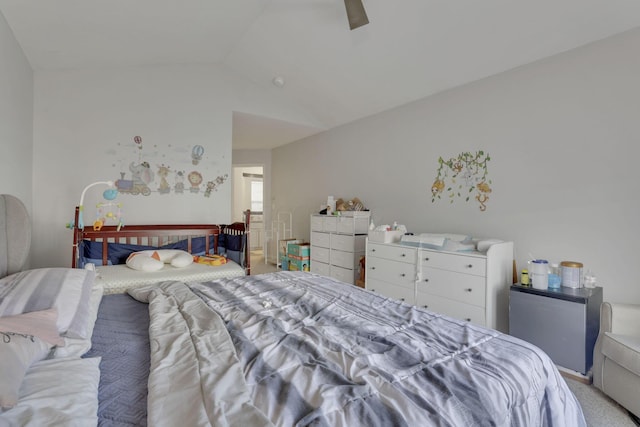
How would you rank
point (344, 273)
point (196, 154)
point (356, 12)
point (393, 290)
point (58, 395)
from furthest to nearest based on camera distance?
point (344, 273)
point (196, 154)
point (393, 290)
point (356, 12)
point (58, 395)

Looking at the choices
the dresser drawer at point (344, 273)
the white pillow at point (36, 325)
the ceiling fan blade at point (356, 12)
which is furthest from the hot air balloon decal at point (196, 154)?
the white pillow at point (36, 325)

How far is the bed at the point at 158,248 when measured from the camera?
2.79m

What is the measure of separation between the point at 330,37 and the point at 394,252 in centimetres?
221

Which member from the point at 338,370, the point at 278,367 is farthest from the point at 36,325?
the point at 338,370

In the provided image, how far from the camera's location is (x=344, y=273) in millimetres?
4109

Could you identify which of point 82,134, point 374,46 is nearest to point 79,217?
point 82,134

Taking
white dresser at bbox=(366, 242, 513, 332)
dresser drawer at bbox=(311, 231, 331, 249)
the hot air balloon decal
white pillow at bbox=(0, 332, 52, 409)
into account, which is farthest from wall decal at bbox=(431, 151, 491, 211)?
white pillow at bbox=(0, 332, 52, 409)

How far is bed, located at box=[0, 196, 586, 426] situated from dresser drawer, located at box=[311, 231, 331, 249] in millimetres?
2727

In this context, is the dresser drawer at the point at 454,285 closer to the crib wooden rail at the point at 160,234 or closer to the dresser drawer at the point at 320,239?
the dresser drawer at the point at 320,239

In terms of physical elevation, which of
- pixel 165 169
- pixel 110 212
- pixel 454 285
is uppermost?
pixel 165 169

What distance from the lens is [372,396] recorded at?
85 cm

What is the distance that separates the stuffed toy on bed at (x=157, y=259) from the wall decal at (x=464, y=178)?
2663 mm

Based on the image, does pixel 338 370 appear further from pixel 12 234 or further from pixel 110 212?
pixel 110 212

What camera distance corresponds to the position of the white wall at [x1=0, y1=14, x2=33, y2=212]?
242 centimetres
